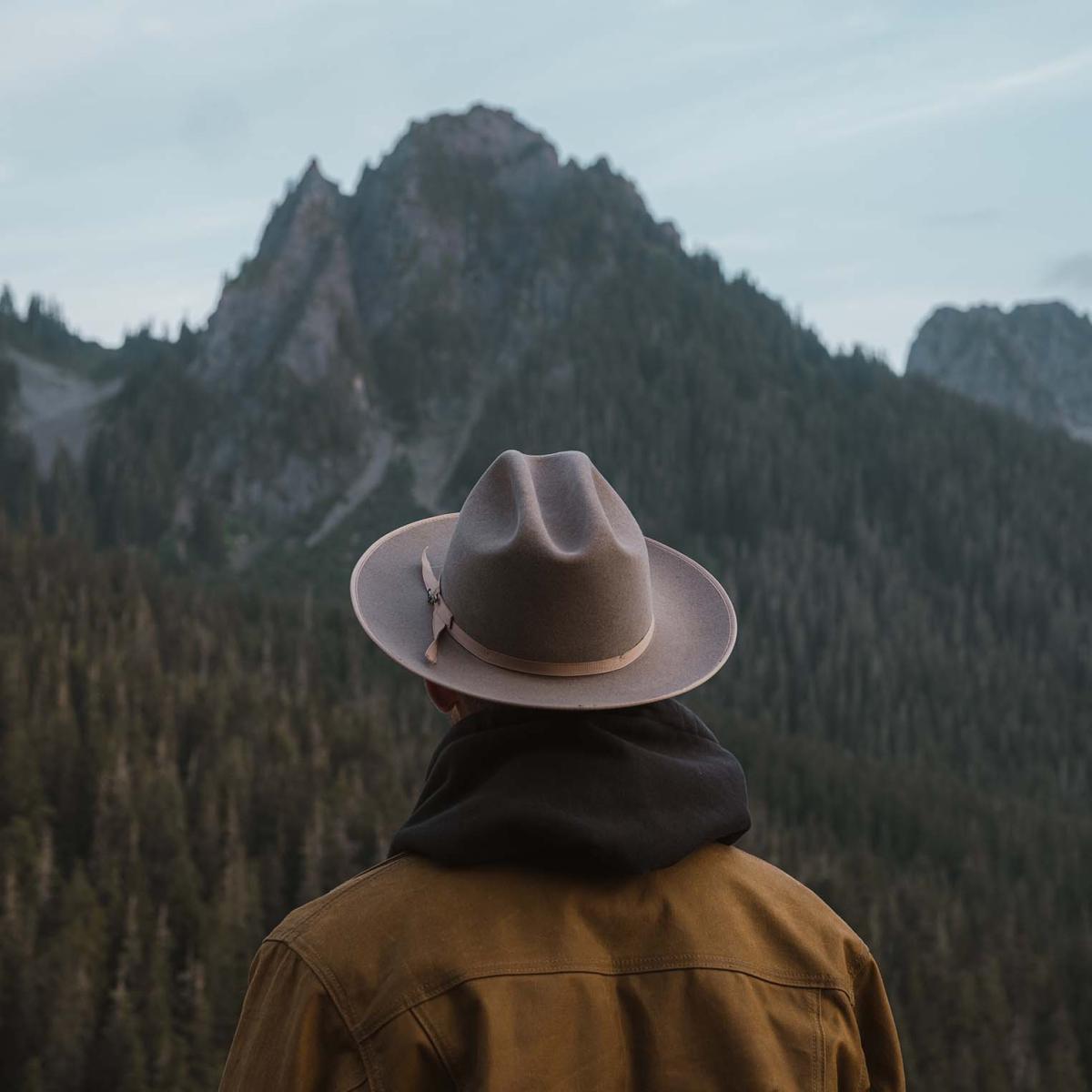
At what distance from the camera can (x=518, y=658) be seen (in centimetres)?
355

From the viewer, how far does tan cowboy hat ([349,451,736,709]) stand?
351 cm

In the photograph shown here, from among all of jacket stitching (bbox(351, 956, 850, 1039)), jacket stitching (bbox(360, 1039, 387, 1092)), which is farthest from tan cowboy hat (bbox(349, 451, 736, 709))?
jacket stitching (bbox(360, 1039, 387, 1092))

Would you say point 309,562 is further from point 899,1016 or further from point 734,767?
point 734,767

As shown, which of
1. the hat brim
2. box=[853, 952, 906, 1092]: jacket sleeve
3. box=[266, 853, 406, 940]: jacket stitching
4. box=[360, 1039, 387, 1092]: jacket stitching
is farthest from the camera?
box=[853, 952, 906, 1092]: jacket sleeve

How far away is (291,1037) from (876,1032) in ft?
5.57

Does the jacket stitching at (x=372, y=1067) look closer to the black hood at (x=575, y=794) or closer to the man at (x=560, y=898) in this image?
the man at (x=560, y=898)

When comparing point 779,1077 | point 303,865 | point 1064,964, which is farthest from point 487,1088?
point 1064,964

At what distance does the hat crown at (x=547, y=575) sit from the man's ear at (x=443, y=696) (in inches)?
8.9

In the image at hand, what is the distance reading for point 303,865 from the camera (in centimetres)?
6238

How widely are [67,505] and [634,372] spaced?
270 ft

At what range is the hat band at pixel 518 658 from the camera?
3.54 m

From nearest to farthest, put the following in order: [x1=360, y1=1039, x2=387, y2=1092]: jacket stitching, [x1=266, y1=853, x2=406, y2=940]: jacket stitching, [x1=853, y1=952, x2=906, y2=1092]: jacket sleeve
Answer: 1. [x1=360, y1=1039, x2=387, y2=1092]: jacket stitching
2. [x1=266, y1=853, x2=406, y2=940]: jacket stitching
3. [x1=853, y1=952, x2=906, y2=1092]: jacket sleeve

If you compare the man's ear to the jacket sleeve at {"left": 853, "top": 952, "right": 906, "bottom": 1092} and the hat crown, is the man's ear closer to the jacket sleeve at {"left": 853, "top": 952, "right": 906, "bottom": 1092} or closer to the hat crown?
the hat crown

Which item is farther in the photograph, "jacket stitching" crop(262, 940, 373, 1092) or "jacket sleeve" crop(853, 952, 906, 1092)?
"jacket sleeve" crop(853, 952, 906, 1092)
